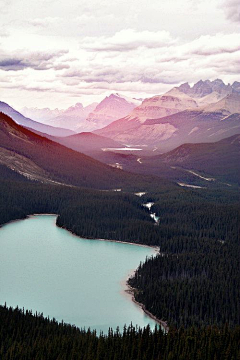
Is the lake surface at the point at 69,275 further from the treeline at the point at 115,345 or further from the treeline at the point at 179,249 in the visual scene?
the treeline at the point at 115,345

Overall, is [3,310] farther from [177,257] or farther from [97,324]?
[177,257]

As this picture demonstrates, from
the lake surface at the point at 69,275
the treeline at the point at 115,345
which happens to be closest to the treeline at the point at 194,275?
the lake surface at the point at 69,275

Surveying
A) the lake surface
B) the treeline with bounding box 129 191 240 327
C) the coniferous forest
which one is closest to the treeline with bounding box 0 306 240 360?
the coniferous forest

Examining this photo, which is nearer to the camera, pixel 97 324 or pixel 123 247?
Result: pixel 97 324

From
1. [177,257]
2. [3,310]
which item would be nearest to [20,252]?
[177,257]

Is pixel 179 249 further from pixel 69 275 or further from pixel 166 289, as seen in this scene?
pixel 166 289
